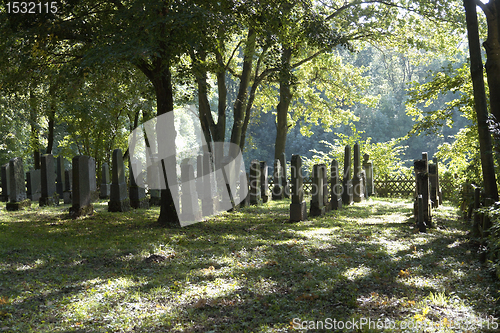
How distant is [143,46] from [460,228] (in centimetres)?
803

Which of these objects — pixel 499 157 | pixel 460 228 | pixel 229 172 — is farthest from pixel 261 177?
pixel 499 157

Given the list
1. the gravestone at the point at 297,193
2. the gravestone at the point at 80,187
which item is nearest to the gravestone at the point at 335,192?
the gravestone at the point at 297,193

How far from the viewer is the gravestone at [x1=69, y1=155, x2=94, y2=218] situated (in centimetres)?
1050

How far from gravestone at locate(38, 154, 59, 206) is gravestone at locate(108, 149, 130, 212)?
340 cm

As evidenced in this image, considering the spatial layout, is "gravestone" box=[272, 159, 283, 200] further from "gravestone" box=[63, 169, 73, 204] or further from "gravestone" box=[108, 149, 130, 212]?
"gravestone" box=[63, 169, 73, 204]

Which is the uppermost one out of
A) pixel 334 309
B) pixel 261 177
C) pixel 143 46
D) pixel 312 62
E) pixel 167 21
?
pixel 312 62

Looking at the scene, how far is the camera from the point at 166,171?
989 cm

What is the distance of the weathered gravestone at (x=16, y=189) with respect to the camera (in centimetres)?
1310

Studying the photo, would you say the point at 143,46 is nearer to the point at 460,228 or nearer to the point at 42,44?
the point at 42,44

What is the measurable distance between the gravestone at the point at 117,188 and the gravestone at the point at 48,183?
3.40 m

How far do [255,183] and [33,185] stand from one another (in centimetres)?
828

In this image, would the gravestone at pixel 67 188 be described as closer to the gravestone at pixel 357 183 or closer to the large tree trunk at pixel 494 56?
the gravestone at pixel 357 183

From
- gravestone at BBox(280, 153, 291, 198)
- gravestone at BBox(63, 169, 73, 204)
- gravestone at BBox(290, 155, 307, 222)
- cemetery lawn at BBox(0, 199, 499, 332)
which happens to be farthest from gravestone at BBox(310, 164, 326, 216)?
gravestone at BBox(63, 169, 73, 204)

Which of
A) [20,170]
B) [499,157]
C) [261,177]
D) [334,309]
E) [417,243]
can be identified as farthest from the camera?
[261,177]
